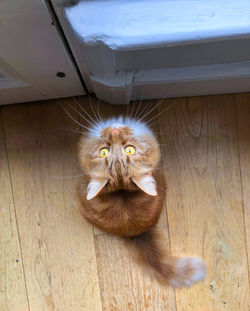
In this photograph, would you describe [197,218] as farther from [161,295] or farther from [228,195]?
[161,295]

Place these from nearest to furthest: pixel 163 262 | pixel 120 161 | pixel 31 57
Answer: pixel 31 57 < pixel 120 161 < pixel 163 262

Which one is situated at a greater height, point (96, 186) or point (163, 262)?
point (96, 186)

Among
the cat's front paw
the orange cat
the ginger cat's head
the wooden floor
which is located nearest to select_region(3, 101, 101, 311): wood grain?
the wooden floor

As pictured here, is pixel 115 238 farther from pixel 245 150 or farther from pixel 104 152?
pixel 245 150

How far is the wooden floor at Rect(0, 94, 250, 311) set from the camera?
1.20 m

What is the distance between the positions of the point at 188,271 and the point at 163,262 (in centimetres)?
11

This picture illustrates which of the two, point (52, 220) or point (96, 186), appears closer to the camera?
point (96, 186)

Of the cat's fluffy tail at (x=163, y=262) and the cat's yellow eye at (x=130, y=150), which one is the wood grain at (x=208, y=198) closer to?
the cat's fluffy tail at (x=163, y=262)

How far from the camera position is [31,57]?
83cm

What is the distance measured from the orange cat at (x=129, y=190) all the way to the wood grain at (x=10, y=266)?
13.3 inches

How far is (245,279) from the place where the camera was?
1.20 meters

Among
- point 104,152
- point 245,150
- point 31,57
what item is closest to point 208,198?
point 245,150

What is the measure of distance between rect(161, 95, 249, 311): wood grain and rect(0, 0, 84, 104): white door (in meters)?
0.48

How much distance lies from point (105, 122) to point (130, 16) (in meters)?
0.59
